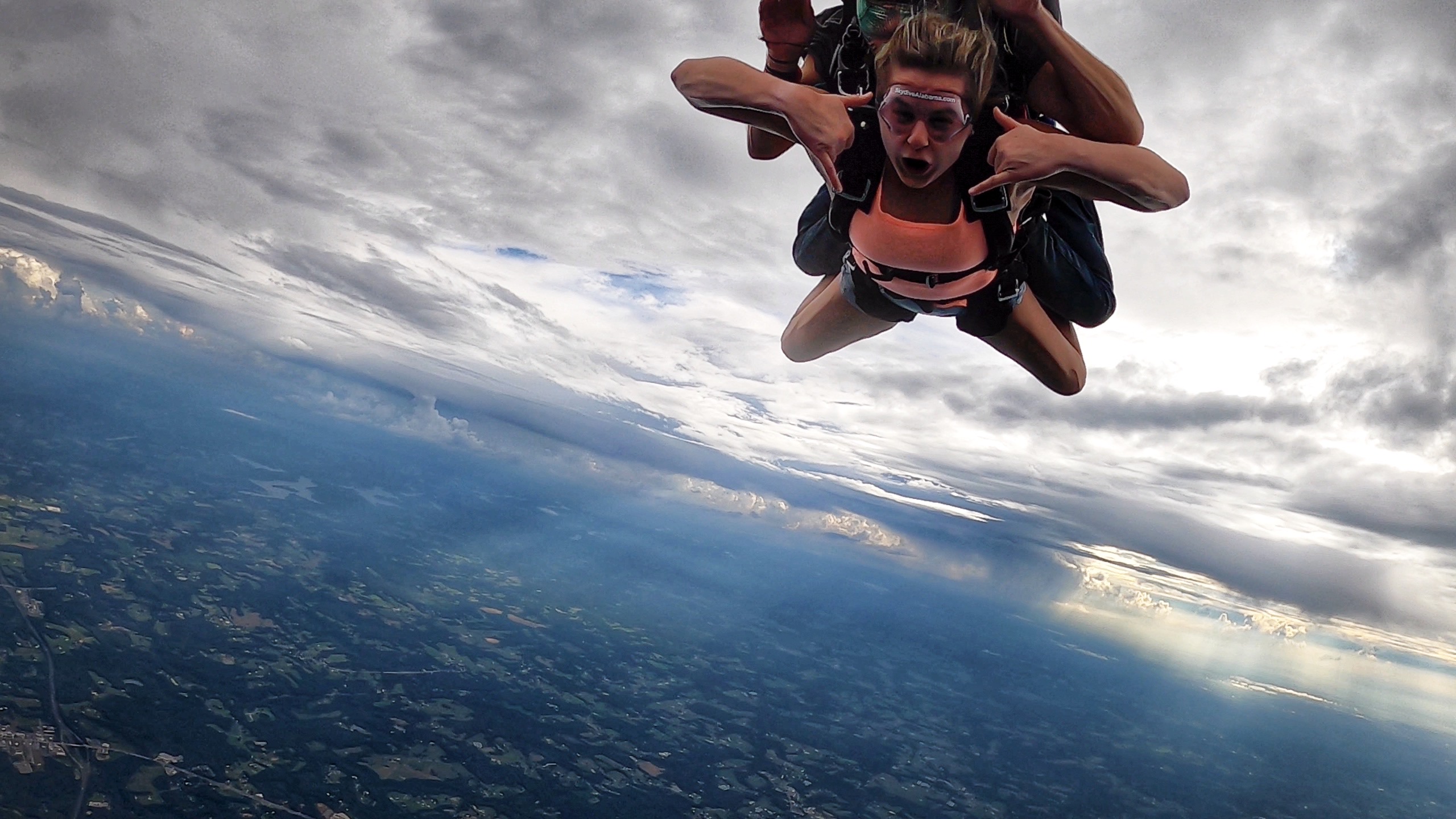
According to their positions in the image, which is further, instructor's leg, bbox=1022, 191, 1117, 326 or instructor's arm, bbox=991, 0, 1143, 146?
instructor's leg, bbox=1022, 191, 1117, 326

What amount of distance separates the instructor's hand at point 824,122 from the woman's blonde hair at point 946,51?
0.22 meters

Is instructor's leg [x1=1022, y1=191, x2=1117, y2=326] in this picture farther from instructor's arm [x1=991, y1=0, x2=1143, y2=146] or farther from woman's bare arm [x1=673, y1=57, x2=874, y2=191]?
woman's bare arm [x1=673, y1=57, x2=874, y2=191]

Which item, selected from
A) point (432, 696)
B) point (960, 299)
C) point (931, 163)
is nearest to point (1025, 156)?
point (931, 163)

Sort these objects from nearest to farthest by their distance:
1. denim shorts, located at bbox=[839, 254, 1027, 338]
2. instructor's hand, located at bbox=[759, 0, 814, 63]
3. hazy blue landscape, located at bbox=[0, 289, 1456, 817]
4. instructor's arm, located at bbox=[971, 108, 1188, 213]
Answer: instructor's arm, located at bbox=[971, 108, 1188, 213], instructor's hand, located at bbox=[759, 0, 814, 63], denim shorts, located at bbox=[839, 254, 1027, 338], hazy blue landscape, located at bbox=[0, 289, 1456, 817]

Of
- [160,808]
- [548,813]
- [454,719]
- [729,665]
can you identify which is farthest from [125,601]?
[729,665]

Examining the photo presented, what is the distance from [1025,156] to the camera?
111 inches

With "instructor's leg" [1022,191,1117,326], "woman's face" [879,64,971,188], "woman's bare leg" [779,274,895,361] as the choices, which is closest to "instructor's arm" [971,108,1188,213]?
"woman's face" [879,64,971,188]

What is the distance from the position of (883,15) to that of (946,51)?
0.55 meters

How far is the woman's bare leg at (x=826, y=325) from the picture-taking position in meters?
5.01

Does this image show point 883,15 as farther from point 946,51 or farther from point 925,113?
point 925,113

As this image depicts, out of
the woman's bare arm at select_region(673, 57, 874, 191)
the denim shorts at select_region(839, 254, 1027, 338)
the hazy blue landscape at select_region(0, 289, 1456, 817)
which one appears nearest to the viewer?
the woman's bare arm at select_region(673, 57, 874, 191)

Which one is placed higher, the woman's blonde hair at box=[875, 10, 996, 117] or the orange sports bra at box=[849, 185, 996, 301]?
the woman's blonde hair at box=[875, 10, 996, 117]

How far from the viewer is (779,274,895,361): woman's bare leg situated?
5012 millimetres

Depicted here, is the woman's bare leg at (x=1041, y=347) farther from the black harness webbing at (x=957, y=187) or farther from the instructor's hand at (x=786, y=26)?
the instructor's hand at (x=786, y=26)
